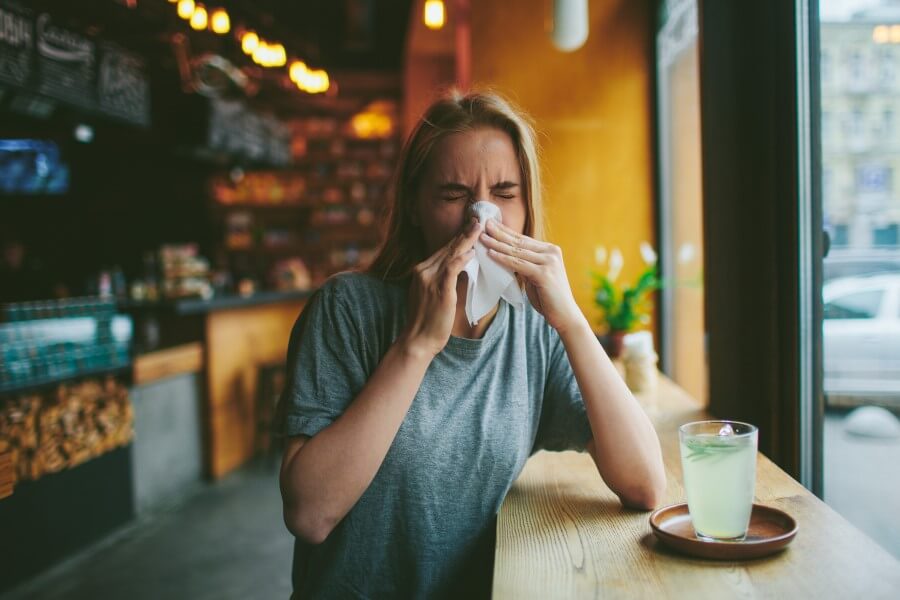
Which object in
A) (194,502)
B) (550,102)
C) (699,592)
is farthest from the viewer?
(194,502)

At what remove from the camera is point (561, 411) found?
4.06 ft

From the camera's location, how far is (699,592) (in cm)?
82

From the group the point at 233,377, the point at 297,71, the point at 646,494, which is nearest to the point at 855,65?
the point at 646,494

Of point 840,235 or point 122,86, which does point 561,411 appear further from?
point 122,86

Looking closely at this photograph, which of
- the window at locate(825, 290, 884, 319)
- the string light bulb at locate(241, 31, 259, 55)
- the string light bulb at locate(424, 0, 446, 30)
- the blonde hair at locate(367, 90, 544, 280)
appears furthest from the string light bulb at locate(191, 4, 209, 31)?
the window at locate(825, 290, 884, 319)

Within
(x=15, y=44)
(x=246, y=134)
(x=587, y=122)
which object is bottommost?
(x=587, y=122)

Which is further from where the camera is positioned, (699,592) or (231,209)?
(231,209)

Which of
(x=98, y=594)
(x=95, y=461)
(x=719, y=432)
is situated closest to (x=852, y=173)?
(x=719, y=432)

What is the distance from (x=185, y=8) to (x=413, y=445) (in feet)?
14.6

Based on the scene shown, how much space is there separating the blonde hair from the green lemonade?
513 mm

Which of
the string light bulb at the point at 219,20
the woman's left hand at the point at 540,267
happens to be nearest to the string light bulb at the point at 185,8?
the string light bulb at the point at 219,20

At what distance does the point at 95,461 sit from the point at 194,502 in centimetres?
78

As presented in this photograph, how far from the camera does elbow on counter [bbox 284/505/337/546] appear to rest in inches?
39.9

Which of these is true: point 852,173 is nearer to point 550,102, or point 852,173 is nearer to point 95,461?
point 550,102
